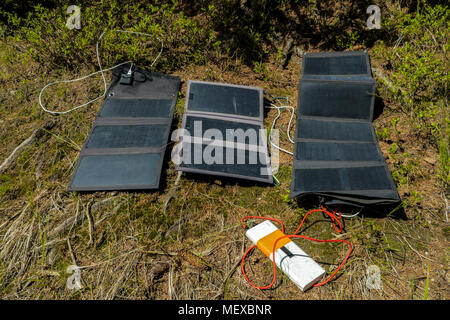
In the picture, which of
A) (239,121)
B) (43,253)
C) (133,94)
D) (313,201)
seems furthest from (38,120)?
(313,201)

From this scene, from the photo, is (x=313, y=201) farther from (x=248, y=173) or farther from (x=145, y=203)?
(x=145, y=203)

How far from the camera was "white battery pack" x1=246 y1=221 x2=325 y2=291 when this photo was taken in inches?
101

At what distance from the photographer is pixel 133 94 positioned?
4.20 metres

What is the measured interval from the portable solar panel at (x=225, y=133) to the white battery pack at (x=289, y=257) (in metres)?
0.59

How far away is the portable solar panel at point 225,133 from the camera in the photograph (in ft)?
10.8

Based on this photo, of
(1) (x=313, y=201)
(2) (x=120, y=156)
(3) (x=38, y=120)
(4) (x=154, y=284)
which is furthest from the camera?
(3) (x=38, y=120)

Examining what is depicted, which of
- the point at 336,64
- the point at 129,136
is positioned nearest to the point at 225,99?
the point at 129,136

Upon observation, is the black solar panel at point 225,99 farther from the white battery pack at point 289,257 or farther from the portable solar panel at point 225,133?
the white battery pack at point 289,257

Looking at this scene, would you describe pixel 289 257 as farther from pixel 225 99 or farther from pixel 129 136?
pixel 129 136

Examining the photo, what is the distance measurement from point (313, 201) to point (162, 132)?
1.93 meters

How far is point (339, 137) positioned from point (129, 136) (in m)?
2.51

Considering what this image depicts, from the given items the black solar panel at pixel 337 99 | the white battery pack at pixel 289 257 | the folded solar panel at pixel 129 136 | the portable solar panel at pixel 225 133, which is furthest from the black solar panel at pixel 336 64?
the white battery pack at pixel 289 257

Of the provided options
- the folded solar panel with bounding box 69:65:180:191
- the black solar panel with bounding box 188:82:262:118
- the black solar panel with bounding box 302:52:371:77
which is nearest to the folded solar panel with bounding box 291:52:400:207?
the black solar panel with bounding box 302:52:371:77

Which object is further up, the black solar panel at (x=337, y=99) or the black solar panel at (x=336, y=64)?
the black solar panel at (x=336, y=64)
